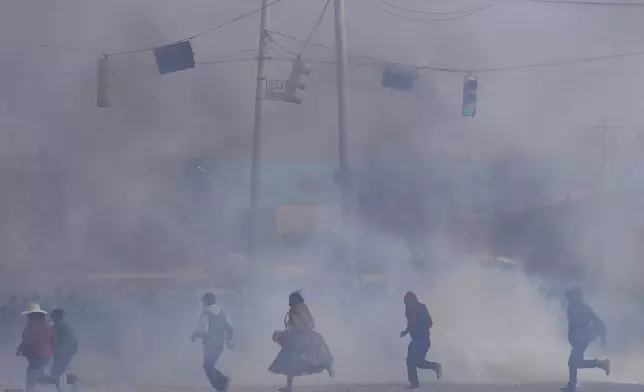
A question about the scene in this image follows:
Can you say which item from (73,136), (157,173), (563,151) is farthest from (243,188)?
(563,151)

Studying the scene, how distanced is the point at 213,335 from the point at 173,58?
4.80 metres

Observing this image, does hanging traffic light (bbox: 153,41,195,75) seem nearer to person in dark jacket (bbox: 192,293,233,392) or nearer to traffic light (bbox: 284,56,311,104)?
traffic light (bbox: 284,56,311,104)

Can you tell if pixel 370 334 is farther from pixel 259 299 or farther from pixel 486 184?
pixel 486 184

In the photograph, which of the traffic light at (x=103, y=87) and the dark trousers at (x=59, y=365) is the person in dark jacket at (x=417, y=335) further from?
the traffic light at (x=103, y=87)

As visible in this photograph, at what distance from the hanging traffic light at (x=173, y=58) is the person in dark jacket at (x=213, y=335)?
4.35 metres

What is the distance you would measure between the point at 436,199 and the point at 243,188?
13.7 feet

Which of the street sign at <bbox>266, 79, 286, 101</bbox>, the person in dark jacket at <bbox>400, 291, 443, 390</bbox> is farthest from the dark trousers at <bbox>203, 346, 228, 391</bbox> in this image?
the street sign at <bbox>266, 79, 286, 101</bbox>

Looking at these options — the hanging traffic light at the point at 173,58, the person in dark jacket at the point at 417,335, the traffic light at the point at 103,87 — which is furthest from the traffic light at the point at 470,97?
the traffic light at the point at 103,87

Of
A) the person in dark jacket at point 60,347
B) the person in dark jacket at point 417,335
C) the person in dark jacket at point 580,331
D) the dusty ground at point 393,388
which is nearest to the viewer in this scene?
the person in dark jacket at point 60,347

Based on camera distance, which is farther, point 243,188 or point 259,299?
point 243,188

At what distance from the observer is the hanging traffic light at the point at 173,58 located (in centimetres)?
1420

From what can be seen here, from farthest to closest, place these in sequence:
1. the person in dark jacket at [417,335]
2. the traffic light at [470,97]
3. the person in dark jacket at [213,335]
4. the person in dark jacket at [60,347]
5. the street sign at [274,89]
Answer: the street sign at [274,89], the traffic light at [470,97], the person in dark jacket at [417,335], the person in dark jacket at [60,347], the person in dark jacket at [213,335]

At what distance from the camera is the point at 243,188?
76.1ft

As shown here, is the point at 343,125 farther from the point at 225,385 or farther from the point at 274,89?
the point at 225,385
